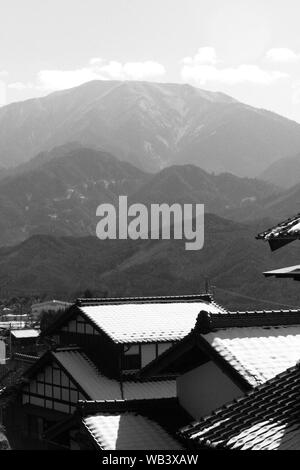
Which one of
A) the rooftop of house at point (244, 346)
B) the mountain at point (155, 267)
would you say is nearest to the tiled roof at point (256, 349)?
the rooftop of house at point (244, 346)

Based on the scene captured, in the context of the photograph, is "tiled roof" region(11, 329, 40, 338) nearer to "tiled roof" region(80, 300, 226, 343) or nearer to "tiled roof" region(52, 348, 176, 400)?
"tiled roof" region(80, 300, 226, 343)

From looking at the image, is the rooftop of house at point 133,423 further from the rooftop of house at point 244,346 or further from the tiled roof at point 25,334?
the tiled roof at point 25,334

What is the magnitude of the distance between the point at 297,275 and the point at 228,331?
2.19 meters

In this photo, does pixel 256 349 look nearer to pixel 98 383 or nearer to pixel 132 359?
pixel 132 359

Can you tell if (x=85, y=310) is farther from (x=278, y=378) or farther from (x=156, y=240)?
(x=156, y=240)

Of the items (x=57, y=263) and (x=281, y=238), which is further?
(x=57, y=263)

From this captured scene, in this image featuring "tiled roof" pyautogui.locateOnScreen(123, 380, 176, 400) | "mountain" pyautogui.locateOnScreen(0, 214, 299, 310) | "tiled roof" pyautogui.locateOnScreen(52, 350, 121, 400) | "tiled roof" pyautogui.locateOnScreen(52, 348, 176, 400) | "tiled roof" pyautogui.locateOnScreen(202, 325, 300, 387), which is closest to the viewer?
"tiled roof" pyautogui.locateOnScreen(202, 325, 300, 387)

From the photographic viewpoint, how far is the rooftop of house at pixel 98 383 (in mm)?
22047

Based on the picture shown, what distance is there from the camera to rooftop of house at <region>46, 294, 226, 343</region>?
75.2 ft

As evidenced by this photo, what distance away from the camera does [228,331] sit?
9906mm

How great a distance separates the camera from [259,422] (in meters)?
7.49

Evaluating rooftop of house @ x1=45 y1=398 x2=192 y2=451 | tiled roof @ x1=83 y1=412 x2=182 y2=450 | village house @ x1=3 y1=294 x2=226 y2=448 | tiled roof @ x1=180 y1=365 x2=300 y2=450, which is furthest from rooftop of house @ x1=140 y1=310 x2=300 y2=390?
village house @ x1=3 y1=294 x2=226 y2=448

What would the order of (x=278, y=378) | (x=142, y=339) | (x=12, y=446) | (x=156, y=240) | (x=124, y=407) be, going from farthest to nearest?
(x=156, y=240), (x=12, y=446), (x=142, y=339), (x=124, y=407), (x=278, y=378)
